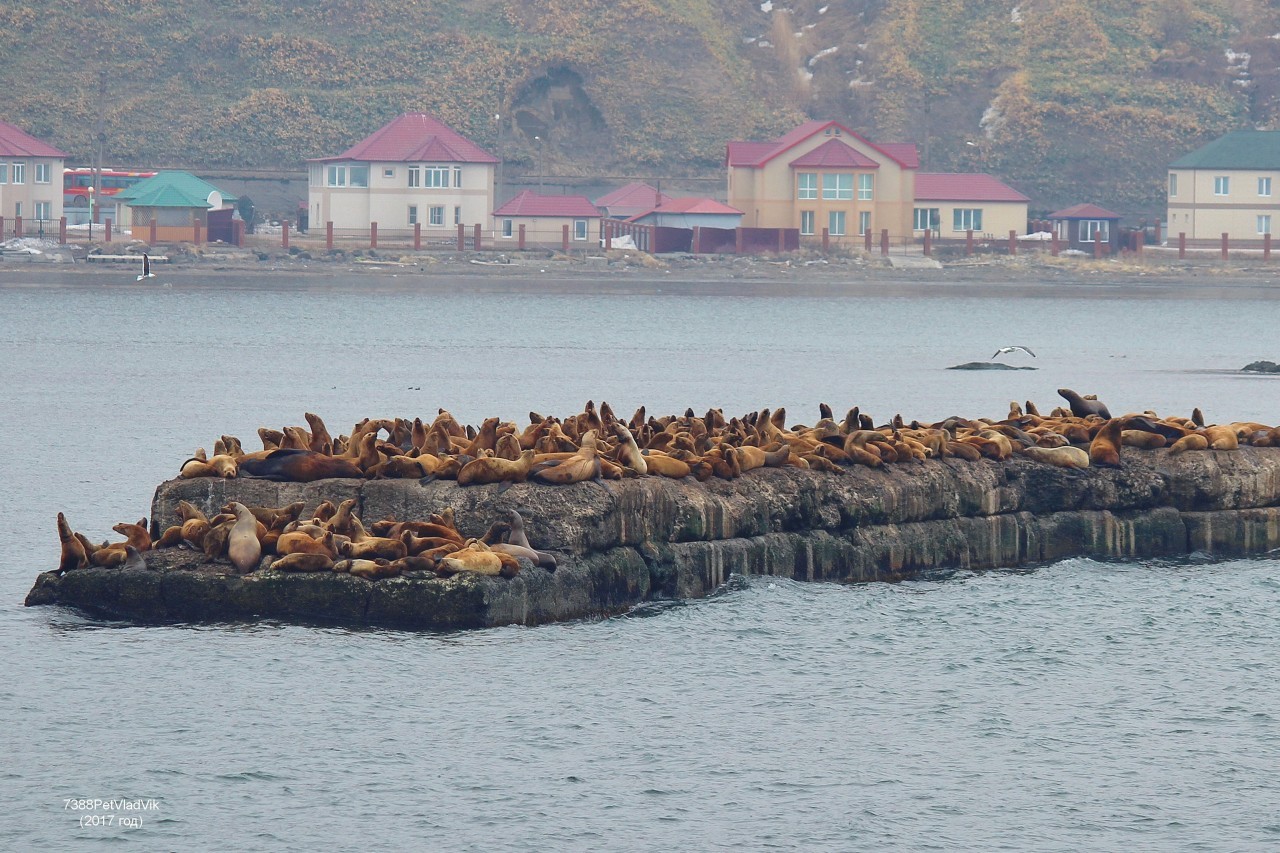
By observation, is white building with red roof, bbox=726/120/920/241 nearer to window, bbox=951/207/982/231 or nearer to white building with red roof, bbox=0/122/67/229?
window, bbox=951/207/982/231

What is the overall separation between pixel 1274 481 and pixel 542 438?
1148 cm

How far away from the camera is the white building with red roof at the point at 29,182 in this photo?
385ft

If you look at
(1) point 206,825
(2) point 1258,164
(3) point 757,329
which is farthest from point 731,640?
(2) point 1258,164

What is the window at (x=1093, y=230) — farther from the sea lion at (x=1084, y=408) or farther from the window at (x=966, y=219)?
the sea lion at (x=1084, y=408)

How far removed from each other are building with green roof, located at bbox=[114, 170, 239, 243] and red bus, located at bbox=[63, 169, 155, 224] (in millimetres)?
9261

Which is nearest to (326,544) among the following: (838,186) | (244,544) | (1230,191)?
(244,544)

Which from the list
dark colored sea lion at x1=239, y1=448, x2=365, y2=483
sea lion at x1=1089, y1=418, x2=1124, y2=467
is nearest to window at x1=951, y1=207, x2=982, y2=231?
sea lion at x1=1089, y1=418, x2=1124, y2=467

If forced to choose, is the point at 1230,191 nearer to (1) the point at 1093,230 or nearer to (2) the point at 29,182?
(1) the point at 1093,230

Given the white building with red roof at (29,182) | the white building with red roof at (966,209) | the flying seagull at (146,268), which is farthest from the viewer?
the white building with red roof at (966,209)

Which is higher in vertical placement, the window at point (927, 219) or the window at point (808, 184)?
the window at point (808, 184)

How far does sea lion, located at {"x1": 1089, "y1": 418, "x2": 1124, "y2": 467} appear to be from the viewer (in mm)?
27750

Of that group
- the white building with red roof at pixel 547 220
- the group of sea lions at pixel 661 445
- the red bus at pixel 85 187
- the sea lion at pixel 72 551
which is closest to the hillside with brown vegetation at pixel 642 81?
the red bus at pixel 85 187

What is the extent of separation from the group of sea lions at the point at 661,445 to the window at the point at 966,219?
328 feet

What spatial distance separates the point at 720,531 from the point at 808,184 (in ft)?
331
